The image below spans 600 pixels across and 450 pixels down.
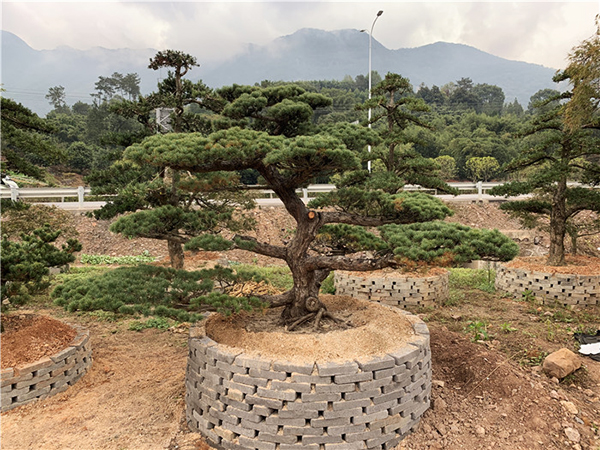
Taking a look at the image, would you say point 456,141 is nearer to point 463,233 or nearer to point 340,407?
point 463,233

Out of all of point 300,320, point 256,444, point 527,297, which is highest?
point 300,320

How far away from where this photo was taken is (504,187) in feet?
30.1

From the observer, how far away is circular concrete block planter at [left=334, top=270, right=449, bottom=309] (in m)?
8.59

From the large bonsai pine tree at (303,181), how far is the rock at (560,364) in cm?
180

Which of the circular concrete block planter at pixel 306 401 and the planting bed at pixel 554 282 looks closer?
the circular concrete block planter at pixel 306 401

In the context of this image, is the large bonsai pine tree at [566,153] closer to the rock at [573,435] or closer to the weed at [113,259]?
the rock at [573,435]

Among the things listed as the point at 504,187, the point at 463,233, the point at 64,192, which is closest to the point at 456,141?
the point at 504,187

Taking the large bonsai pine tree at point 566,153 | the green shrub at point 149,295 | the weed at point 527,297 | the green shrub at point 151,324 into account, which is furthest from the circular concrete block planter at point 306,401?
the large bonsai pine tree at point 566,153

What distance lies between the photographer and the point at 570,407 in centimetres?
454

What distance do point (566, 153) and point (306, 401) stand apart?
29.5ft

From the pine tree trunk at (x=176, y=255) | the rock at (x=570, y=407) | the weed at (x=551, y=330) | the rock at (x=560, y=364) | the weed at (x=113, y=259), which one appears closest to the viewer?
the rock at (x=570, y=407)

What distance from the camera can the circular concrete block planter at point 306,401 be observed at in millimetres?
3705

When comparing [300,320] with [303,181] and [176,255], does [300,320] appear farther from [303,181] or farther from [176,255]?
[176,255]

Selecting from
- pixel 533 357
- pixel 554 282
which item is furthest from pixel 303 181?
pixel 554 282
